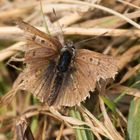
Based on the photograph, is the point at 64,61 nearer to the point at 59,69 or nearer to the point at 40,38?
the point at 59,69

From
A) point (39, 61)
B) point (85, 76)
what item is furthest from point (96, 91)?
point (39, 61)

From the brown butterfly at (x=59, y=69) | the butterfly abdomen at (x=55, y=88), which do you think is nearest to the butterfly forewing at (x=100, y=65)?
the brown butterfly at (x=59, y=69)

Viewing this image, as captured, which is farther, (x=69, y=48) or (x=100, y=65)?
(x=69, y=48)

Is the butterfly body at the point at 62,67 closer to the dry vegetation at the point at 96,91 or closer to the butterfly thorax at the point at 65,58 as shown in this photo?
the butterfly thorax at the point at 65,58

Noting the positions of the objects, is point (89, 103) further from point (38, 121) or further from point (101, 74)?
point (38, 121)

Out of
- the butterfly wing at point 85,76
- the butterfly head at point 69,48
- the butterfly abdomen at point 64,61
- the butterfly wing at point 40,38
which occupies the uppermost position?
the butterfly wing at point 40,38

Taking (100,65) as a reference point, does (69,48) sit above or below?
above

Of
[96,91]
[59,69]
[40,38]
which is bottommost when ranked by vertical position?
[96,91]
